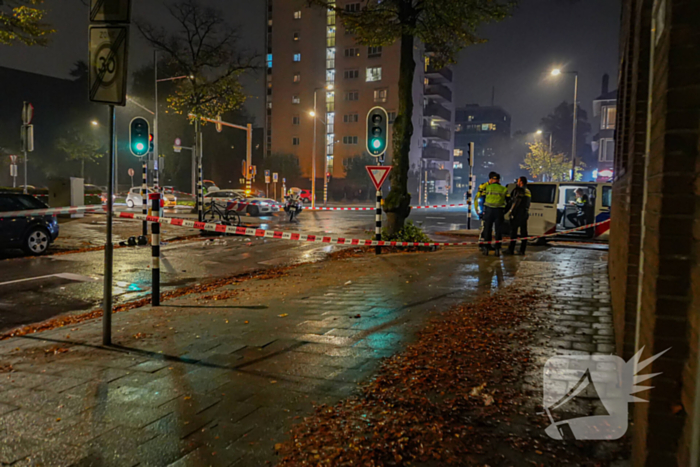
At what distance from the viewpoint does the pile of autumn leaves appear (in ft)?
9.57

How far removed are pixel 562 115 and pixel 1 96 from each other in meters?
90.6

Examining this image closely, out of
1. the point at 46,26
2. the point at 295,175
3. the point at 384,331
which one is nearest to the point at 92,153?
the point at 295,175

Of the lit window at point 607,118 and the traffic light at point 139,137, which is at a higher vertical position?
the lit window at point 607,118

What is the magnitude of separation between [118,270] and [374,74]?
58.1m

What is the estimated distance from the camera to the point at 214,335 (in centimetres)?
547

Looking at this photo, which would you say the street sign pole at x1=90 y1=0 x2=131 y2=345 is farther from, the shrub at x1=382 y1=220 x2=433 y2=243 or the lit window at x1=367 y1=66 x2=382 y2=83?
the lit window at x1=367 y1=66 x2=382 y2=83

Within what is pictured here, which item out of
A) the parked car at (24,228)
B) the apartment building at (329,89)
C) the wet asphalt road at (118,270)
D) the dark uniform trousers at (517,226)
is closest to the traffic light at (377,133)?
the wet asphalt road at (118,270)

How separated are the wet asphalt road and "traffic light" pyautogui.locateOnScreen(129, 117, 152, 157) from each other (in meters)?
3.10

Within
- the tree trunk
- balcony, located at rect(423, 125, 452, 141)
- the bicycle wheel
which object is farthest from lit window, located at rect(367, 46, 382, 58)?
the tree trunk

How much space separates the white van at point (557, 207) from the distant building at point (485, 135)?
4030 inches

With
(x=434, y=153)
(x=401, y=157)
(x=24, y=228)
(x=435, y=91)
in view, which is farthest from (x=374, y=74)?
(x=24, y=228)

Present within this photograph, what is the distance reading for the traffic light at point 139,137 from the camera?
624 inches

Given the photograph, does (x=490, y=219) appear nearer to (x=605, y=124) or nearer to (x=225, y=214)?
(x=225, y=214)

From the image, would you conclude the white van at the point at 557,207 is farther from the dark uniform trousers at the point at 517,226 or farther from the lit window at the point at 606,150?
the lit window at the point at 606,150
